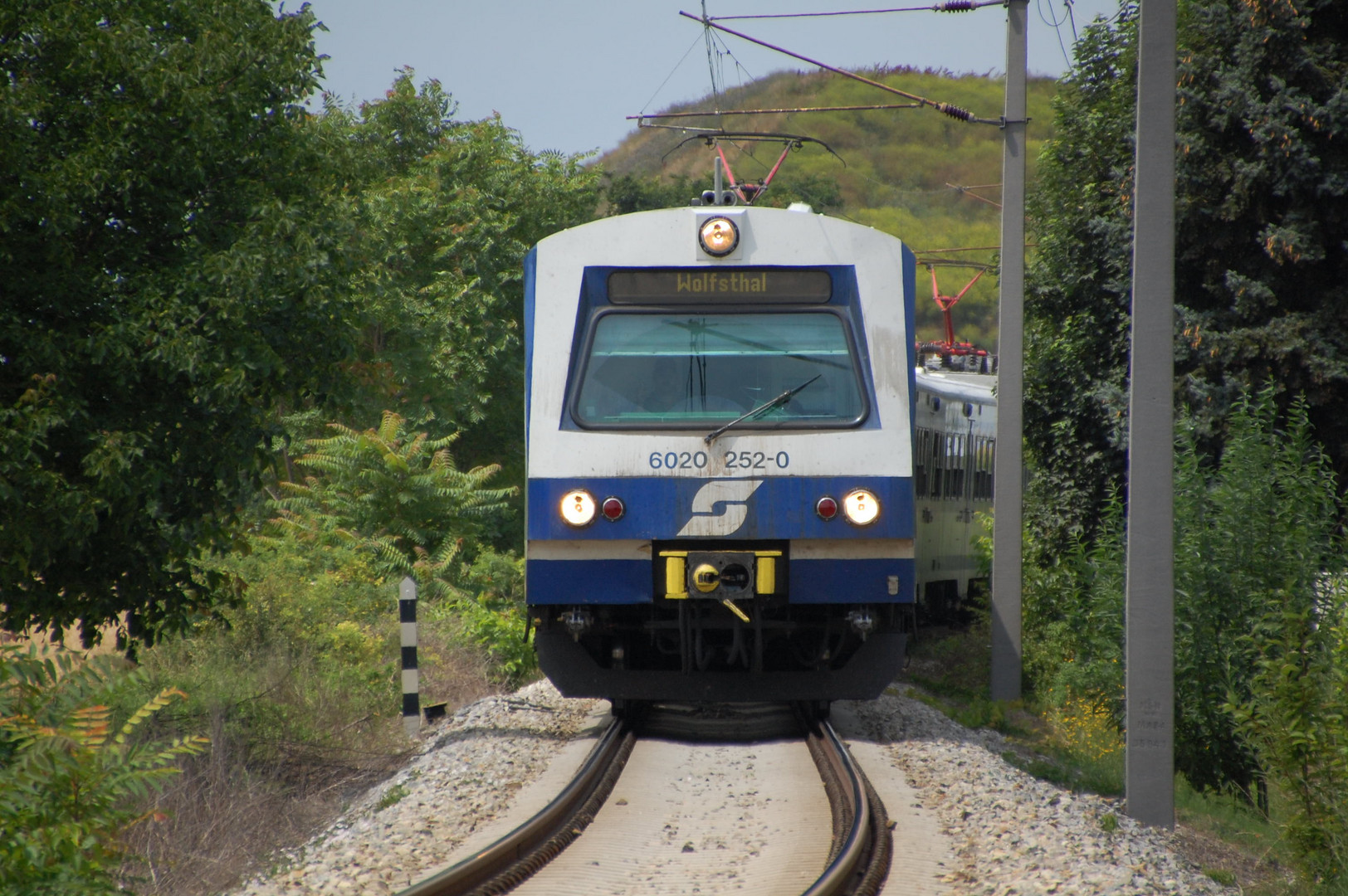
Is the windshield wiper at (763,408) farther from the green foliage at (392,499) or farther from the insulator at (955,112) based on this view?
the green foliage at (392,499)

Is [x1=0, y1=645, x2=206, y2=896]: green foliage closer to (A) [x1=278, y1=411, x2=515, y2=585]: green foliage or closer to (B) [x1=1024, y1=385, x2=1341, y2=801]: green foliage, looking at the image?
(B) [x1=1024, y1=385, x2=1341, y2=801]: green foliage

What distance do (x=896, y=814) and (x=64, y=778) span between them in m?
4.54

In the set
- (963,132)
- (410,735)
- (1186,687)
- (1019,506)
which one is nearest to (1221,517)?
(1186,687)

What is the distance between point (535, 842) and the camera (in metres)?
6.19

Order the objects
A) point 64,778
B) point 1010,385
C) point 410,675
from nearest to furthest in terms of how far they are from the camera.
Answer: point 64,778 → point 410,675 → point 1010,385

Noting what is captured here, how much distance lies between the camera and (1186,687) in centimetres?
1076

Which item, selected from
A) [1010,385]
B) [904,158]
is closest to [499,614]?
[1010,385]

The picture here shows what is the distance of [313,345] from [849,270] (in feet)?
12.1

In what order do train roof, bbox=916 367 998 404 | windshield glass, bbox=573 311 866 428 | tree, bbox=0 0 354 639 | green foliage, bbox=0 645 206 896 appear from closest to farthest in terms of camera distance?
1. green foliage, bbox=0 645 206 896
2. tree, bbox=0 0 354 639
3. windshield glass, bbox=573 311 866 428
4. train roof, bbox=916 367 998 404

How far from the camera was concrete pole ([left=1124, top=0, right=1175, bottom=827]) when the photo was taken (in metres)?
7.70

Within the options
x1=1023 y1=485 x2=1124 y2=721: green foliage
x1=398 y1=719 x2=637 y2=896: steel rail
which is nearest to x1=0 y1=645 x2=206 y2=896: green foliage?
x1=398 y1=719 x2=637 y2=896: steel rail

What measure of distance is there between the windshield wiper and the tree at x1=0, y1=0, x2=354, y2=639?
8.60ft

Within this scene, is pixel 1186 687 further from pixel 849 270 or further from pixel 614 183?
pixel 614 183

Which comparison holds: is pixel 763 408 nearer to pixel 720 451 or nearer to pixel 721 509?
pixel 720 451
